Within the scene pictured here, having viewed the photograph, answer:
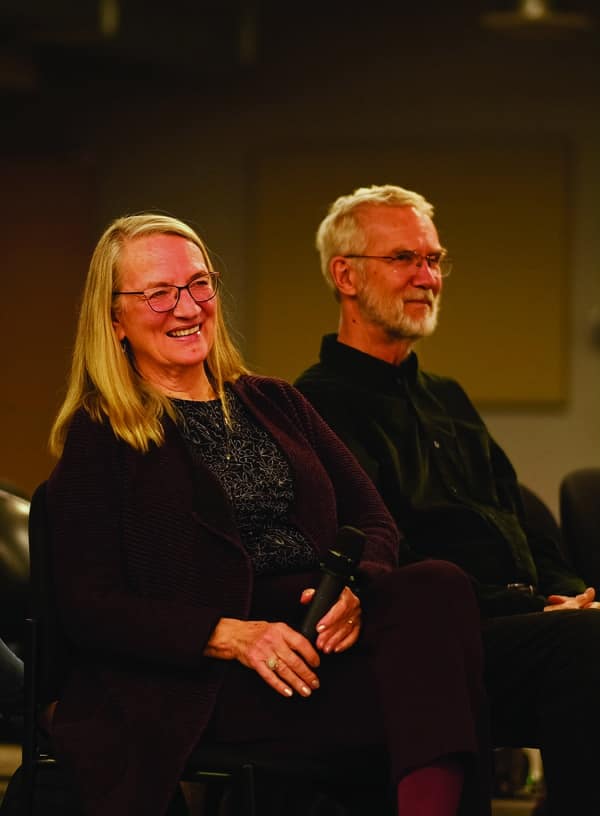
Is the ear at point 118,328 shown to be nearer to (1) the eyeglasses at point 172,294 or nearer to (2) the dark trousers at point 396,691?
(1) the eyeglasses at point 172,294

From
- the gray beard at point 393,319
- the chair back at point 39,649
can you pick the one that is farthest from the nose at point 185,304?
the gray beard at point 393,319

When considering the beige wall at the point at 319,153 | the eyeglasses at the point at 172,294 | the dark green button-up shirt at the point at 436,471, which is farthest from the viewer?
the beige wall at the point at 319,153

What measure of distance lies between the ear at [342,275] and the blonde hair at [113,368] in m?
0.73

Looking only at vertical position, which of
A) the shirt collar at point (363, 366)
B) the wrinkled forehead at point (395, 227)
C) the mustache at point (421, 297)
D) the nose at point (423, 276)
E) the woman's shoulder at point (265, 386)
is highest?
the wrinkled forehead at point (395, 227)

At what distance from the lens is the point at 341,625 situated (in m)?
2.32

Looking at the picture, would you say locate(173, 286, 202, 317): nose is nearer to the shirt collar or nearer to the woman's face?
the woman's face

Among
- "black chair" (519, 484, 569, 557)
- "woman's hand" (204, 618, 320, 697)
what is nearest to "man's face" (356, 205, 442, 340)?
"black chair" (519, 484, 569, 557)

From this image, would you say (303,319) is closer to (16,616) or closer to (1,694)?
(16,616)

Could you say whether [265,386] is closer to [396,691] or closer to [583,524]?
[396,691]

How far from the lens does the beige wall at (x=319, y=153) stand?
22.8 ft

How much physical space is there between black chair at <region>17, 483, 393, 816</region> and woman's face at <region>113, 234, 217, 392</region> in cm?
37

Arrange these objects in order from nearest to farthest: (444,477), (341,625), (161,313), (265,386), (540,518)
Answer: (341,625), (161,313), (265,386), (444,477), (540,518)

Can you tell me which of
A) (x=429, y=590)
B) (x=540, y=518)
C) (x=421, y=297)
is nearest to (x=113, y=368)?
(x=429, y=590)

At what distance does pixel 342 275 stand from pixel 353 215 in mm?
147
